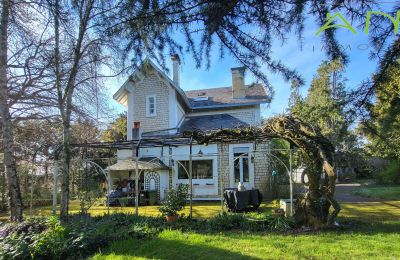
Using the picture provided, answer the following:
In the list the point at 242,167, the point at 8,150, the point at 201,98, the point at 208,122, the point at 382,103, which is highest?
the point at 201,98

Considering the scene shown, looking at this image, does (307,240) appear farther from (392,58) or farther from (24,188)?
(24,188)

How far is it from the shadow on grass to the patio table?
499 centimetres

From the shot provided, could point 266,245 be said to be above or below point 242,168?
below

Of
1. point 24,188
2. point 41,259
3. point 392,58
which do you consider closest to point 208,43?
point 392,58

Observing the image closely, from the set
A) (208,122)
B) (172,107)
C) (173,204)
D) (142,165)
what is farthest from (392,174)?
(173,204)

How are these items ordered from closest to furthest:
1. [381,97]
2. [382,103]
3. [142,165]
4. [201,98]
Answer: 1. [381,97]
2. [382,103]
3. [142,165]
4. [201,98]

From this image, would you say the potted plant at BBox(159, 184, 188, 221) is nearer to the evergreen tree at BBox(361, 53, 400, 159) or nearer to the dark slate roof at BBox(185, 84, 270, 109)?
the evergreen tree at BBox(361, 53, 400, 159)

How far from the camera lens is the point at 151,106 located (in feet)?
59.9

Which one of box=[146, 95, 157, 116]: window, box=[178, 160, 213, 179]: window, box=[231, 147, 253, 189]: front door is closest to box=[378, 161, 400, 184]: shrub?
box=[231, 147, 253, 189]: front door

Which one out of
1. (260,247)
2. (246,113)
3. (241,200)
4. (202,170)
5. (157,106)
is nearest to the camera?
(260,247)

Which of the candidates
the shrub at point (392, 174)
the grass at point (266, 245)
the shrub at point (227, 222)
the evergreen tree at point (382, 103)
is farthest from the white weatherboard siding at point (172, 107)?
the shrub at point (392, 174)

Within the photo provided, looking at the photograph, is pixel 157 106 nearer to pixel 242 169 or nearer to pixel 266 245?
pixel 242 169

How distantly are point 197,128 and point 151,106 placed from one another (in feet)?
12.1

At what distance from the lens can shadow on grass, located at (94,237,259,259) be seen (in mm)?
5784
